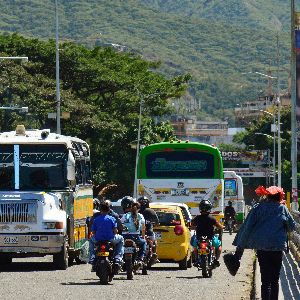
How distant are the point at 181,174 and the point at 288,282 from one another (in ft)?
66.7

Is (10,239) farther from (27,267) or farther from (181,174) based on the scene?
(181,174)

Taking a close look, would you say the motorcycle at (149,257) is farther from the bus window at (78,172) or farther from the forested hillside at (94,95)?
the forested hillside at (94,95)

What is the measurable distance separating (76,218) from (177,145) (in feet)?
39.7

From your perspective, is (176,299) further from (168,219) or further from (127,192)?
(127,192)

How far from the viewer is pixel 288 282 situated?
23.0 meters

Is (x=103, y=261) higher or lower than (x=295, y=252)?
higher

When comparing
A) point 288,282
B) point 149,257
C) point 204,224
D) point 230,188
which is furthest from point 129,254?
point 230,188

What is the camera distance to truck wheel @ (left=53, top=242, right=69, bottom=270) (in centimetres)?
2949

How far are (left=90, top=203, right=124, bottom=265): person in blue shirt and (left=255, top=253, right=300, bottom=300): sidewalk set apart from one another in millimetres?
2667

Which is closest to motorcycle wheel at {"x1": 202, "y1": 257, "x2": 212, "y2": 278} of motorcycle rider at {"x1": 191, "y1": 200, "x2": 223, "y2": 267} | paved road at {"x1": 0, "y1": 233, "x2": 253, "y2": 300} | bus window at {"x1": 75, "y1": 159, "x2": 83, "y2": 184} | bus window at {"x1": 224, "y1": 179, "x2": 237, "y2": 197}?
paved road at {"x1": 0, "y1": 233, "x2": 253, "y2": 300}

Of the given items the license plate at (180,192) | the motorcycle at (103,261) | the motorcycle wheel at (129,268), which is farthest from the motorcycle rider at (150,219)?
the license plate at (180,192)

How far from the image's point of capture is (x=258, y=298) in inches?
805

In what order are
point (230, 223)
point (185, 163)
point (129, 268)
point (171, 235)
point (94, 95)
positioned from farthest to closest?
1. point (94, 95)
2. point (230, 223)
3. point (185, 163)
4. point (171, 235)
5. point (129, 268)

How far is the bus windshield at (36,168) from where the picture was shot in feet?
97.9
